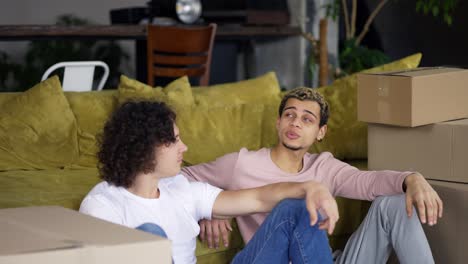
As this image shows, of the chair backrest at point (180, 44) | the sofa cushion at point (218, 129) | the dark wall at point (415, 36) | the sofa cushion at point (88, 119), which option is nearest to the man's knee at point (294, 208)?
the sofa cushion at point (218, 129)

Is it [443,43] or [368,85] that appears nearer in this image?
[368,85]

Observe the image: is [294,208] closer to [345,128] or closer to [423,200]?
[423,200]

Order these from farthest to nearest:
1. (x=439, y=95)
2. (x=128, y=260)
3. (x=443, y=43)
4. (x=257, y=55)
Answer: (x=443, y=43)
(x=257, y=55)
(x=439, y=95)
(x=128, y=260)

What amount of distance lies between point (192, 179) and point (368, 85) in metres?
0.64

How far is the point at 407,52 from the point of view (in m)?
8.70

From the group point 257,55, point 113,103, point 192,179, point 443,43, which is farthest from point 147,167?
point 443,43

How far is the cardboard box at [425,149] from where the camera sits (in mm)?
3027

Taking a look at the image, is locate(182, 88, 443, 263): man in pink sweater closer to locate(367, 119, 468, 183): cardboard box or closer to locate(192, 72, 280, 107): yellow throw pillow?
locate(367, 119, 468, 183): cardboard box

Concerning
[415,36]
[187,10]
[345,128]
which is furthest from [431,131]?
[415,36]

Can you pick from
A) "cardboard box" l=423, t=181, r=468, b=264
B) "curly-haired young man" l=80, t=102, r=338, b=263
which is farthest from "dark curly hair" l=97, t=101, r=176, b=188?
"cardboard box" l=423, t=181, r=468, b=264

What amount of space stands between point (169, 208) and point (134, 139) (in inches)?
7.8

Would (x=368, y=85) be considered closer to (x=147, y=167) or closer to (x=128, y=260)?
(x=147, y=167)

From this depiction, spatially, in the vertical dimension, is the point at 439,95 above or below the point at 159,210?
above

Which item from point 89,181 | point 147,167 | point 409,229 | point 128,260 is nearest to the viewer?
point 128,260
